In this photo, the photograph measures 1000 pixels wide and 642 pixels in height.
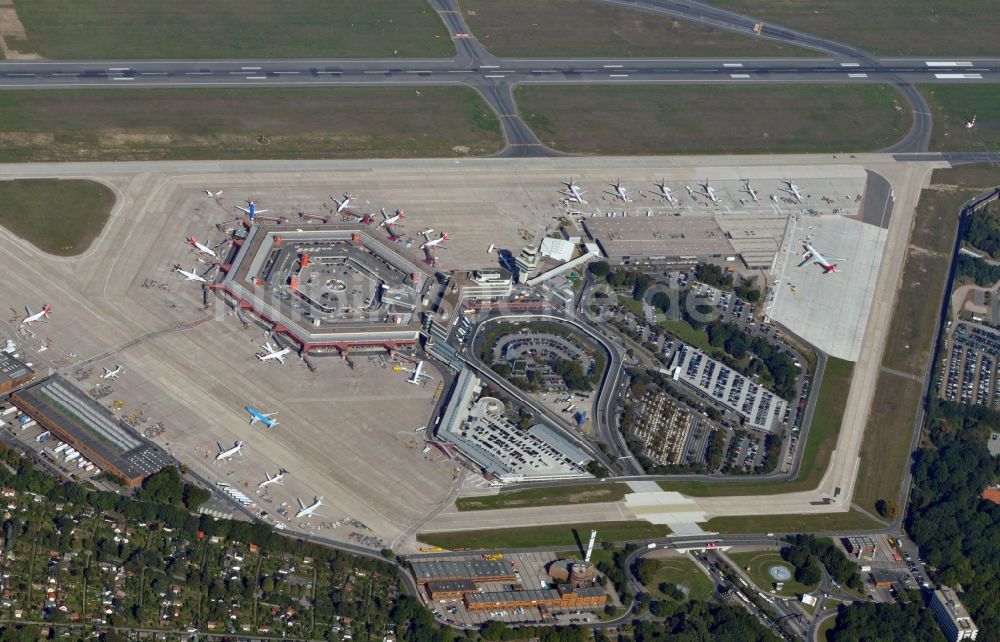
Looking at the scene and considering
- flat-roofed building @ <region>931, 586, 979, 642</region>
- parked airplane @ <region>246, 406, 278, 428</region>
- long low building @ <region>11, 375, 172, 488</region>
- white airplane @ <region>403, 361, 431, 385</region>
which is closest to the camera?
flat-roofed building @ <region>931, 586, 979, 642</region>

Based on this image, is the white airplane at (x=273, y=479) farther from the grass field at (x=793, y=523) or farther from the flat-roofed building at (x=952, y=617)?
the flat-roofed building at (x=952, y=617)

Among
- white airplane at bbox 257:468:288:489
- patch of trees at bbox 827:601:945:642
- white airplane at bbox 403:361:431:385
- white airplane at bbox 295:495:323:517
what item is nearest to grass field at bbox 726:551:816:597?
patch of trees at bbox 827:601:945:642

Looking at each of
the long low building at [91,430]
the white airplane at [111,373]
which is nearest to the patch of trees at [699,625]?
the long low building at [91,430]

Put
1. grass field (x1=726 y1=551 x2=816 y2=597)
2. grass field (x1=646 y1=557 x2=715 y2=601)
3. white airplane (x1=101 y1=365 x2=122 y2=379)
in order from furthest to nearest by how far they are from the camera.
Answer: white airplane (x1=101 y1=365 x2=122 y2=379)
grass field (x1=726 y1=551 x2=816 y2=597)
grass field (x1=646 y1=557 x2=715 y2=601)

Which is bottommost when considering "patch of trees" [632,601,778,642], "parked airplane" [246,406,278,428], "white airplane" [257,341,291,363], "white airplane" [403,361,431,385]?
"patch of trees" [632,601,778,642]

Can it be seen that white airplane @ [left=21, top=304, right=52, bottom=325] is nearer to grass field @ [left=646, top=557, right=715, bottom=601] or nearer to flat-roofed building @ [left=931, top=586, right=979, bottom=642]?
grass field @ [left=646, top=557, right=715, bottom=601]

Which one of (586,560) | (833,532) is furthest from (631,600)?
(833,532)
